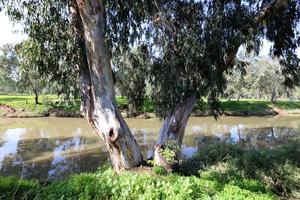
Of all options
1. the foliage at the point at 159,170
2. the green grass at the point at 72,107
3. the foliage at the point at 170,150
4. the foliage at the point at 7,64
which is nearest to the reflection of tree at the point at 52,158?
the foliage at the point at 170,150

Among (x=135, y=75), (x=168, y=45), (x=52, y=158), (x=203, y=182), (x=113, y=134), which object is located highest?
(x=168, y=45)

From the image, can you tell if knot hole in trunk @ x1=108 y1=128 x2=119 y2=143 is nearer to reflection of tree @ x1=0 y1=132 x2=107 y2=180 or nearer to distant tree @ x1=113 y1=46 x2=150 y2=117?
distant tree @ x1=113 y1=46 x2=150 y2=117

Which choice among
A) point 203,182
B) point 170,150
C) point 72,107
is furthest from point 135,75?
point 72,107

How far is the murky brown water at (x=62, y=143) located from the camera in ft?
36.1

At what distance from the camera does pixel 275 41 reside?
8.85 meters

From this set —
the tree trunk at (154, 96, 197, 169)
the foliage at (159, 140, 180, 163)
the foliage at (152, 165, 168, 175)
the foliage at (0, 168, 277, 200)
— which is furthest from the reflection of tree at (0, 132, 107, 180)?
the foliage at (0, 168, 277, 200)

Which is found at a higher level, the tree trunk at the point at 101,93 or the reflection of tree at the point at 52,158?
the tree trunk at the point at 101,93

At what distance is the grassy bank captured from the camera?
4.25 m

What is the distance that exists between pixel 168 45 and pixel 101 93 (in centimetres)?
214

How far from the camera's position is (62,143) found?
16.0 meters

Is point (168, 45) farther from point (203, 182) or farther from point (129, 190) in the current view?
point (129, 190)

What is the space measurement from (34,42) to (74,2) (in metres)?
1.24

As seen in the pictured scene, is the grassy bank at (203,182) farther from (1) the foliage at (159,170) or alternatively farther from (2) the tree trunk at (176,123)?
(2) the tree trunk at (176,123)

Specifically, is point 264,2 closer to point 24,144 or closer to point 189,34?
point 189,34
